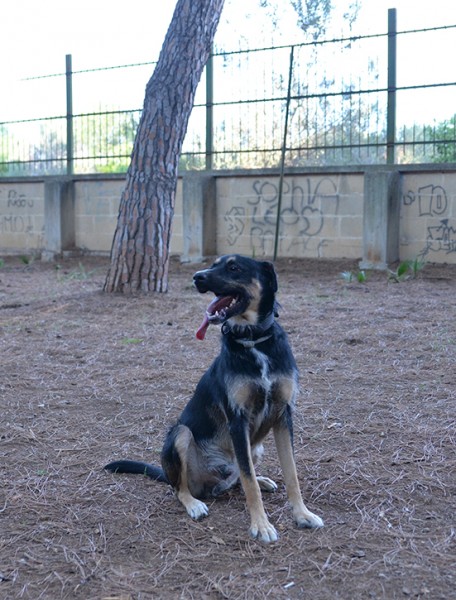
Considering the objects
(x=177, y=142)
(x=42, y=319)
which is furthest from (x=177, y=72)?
(x=42, y=319)

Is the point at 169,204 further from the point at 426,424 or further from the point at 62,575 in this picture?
the point at 62,575

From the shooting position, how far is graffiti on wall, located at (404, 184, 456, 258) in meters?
13.1

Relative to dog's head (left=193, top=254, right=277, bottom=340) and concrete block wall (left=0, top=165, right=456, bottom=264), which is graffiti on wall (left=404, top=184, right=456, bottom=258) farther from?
dog's head (left=193, top=254, right=277, bottom=340)

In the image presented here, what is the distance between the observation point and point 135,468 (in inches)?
179

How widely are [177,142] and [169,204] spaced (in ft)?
2.77

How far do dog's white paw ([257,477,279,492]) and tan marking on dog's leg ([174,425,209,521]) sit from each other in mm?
410

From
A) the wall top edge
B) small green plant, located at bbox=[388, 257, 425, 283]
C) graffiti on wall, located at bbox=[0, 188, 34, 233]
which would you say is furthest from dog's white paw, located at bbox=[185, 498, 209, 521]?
graffiti on wall, located at bbox=[0, 188, 34, 233]

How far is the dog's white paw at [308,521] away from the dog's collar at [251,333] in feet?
2.87

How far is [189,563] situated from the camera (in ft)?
11.3

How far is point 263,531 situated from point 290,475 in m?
0.36

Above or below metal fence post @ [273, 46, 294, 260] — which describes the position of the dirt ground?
below

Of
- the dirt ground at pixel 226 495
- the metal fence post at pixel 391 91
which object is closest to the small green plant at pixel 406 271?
the metal fence post at pixel 391 91

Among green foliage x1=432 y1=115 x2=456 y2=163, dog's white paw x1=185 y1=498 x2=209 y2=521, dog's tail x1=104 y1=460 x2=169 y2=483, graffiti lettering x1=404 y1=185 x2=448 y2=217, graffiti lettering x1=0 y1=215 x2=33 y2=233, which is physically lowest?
dog's white paw x1=185 y1=498 x2=209 y2=521

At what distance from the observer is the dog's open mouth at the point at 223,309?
12.6 ft
